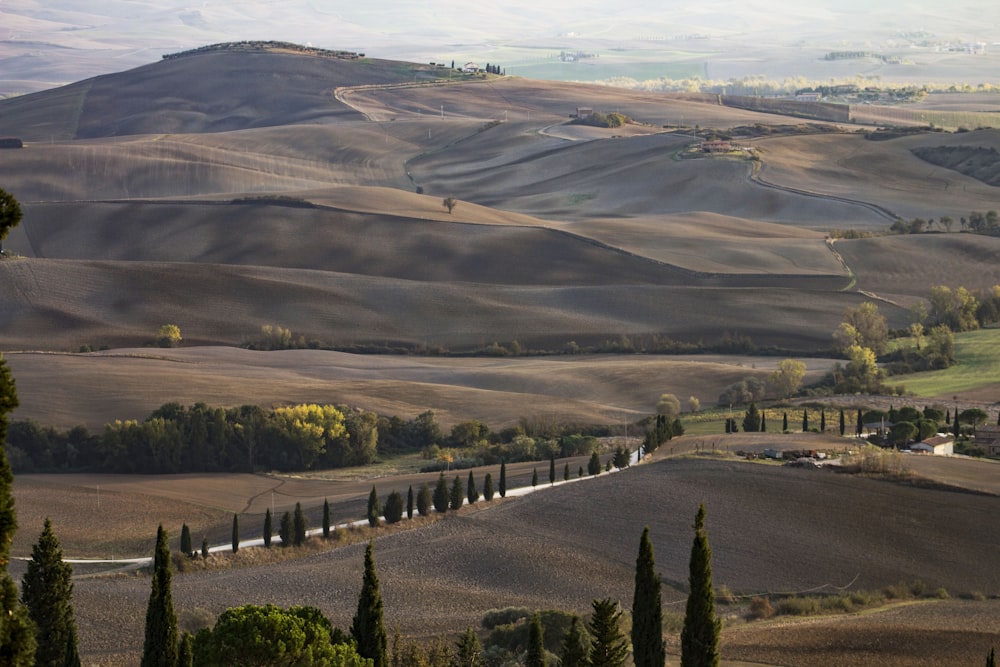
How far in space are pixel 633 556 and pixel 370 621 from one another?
16.9 metres

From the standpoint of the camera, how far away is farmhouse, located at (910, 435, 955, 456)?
181 ft

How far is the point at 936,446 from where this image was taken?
181 feet

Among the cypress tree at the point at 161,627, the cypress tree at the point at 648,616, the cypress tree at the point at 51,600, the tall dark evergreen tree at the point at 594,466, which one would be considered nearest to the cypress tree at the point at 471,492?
the tall dark evergreen tree at the point at 594,466

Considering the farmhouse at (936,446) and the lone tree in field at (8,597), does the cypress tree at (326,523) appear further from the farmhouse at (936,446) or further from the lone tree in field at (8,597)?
the lone tree in field at (8,597)

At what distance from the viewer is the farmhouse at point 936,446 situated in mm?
55031

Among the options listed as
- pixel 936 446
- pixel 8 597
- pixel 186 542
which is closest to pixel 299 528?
pixel 186 542

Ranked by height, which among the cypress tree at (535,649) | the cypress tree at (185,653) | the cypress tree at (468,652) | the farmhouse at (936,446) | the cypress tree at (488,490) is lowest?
the cypress tree at (488,490)

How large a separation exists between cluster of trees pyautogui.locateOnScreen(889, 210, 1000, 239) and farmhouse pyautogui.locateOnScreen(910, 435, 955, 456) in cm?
6182

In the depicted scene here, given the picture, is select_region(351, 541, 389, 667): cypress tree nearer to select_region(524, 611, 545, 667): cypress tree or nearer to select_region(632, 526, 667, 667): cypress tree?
select_region(524, 611, 545, 667): cypress tree

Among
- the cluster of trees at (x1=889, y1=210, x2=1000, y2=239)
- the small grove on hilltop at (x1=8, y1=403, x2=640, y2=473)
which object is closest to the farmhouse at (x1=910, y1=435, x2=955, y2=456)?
the small grove on hilltop at (x1=8, y1=403, x2=640, y2=473)

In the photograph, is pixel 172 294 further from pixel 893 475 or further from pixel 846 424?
pixel 893 475

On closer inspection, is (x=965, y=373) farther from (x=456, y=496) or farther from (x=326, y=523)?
(x=326, y=523)

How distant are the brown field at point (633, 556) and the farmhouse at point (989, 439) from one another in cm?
763

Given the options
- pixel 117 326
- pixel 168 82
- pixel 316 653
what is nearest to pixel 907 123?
pixel 168 82
